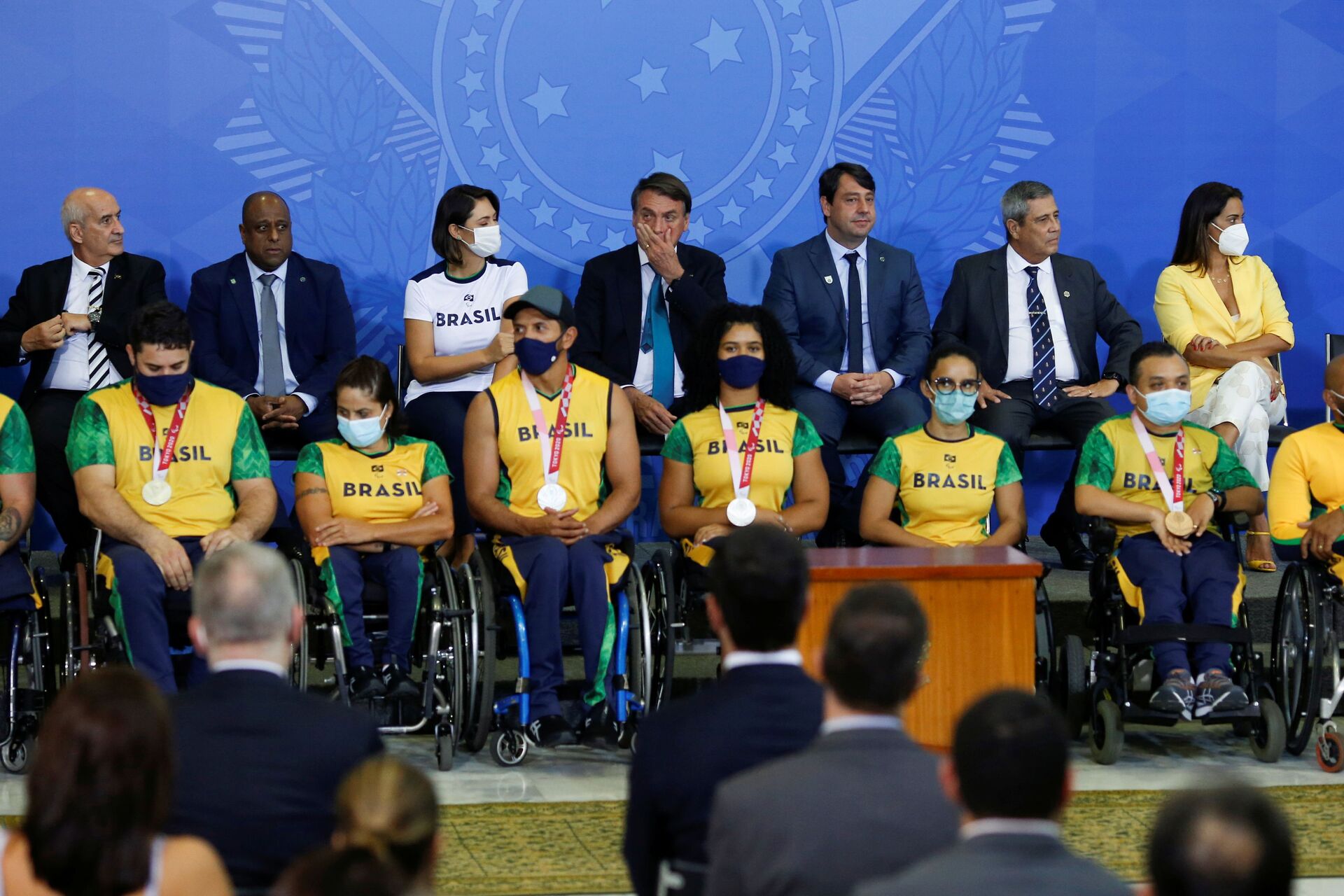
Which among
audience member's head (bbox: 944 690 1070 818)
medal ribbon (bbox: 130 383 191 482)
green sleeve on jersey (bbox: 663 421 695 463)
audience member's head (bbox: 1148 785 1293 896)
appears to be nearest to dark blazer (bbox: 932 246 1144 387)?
green sleeve on jersey (bbox: 663 421 695 463)

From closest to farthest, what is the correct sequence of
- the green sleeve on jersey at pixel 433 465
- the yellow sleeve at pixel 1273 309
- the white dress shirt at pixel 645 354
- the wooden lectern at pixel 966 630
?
the wooden lectern at pixel 966 630 < the green sleeve on jersey at pixel 433 465 < the white dress shirt at pixel 645 354 < the yellow sleeve at pixel 1273 309

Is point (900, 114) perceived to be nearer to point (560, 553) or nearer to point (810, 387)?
point (810, 387)

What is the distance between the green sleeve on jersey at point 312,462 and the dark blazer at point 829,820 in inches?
117

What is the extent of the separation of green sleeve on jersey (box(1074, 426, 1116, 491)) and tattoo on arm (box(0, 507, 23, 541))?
302 cm

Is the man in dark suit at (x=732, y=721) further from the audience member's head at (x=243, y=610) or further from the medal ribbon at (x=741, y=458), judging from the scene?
the medal ribbon at (x=741, y=458)

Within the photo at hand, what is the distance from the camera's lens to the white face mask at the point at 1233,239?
20.4 ft

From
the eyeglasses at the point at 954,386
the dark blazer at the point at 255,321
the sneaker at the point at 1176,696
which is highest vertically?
the dark blazer at the point at 255,321

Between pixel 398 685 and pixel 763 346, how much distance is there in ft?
4.83

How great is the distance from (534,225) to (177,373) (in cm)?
207

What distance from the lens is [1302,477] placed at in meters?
5.03

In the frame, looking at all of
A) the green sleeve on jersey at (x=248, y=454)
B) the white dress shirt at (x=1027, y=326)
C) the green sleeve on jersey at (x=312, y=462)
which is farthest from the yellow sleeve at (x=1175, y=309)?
the green sleeve on jersey at (x=248, y=454)

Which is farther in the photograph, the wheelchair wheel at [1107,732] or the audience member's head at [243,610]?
the wheelchair wheel at [1107,732]

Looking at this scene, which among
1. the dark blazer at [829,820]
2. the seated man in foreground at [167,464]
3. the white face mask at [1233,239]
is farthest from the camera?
the white face mask at [1233,239]

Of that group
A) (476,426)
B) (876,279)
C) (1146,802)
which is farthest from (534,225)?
(1146,802)
